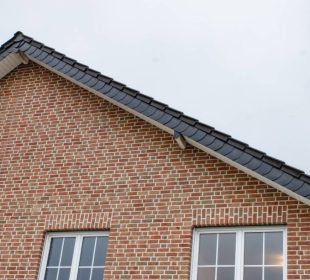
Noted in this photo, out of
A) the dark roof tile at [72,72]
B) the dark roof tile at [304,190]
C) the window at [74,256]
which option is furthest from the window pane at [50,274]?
the dark roof tile at [304,190]

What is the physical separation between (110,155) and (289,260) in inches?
157

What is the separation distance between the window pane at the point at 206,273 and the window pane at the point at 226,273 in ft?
0.34

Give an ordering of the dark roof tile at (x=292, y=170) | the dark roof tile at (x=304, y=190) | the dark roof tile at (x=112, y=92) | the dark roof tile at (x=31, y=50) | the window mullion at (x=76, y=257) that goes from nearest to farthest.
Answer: the dark roof tile at (x=304, y=190) → the dark roof tile at (x=292, y=170) → the window mullion at (x=76, y=257) → the dark roof tile at (x=112, y=92) → the dark roof tile at (x=31, y=50)

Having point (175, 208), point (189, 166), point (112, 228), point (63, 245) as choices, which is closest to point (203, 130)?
point (189, 166)

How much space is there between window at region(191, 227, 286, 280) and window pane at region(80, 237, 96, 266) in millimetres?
1917

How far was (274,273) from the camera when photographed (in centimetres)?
938

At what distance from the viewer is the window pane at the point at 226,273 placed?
9617 millimetres

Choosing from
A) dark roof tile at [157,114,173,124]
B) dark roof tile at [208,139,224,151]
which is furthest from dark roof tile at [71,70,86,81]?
dark roof tile at [208,139,224,151]

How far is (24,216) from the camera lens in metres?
11.5

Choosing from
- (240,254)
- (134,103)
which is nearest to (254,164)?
(240,254)

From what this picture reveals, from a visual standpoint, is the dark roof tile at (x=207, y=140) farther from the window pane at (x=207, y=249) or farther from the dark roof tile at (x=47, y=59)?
the dark roof tile at (x=47, y=59)

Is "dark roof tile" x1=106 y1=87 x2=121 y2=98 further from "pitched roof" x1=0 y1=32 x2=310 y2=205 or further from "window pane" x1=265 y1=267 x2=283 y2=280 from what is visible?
"window pane" x1=265 y1=267 x2=283 y2=280

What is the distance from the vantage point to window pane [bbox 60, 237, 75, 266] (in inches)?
426

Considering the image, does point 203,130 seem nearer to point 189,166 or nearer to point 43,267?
point 189,166
